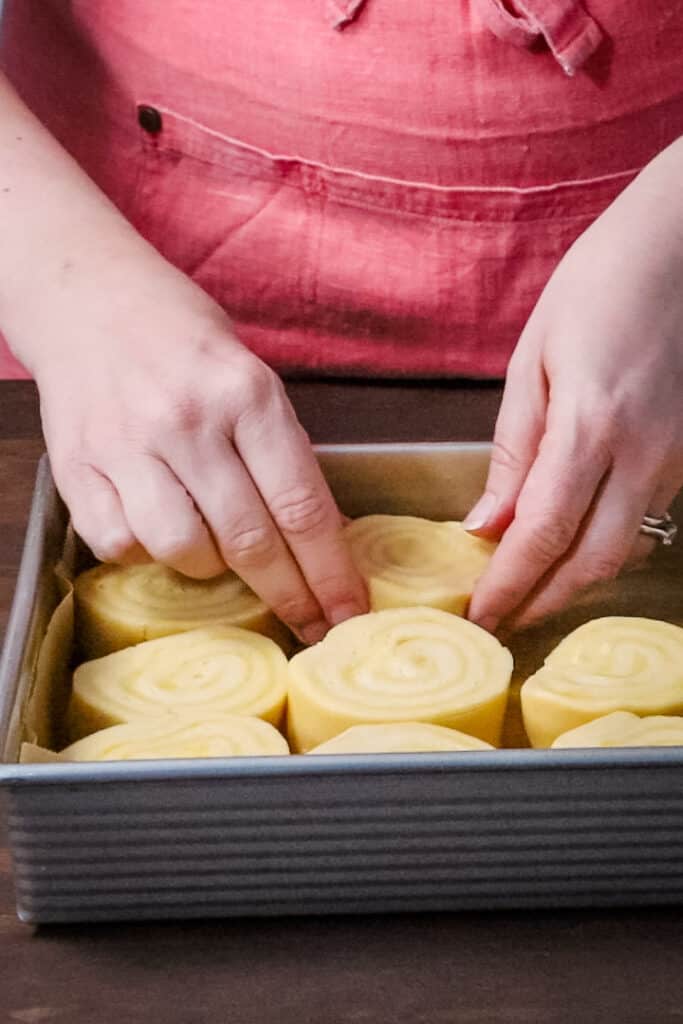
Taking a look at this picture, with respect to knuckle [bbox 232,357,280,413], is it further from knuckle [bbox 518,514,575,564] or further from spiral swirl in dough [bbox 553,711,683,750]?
spiral swirl in dough [bbox 553,711,683,750]

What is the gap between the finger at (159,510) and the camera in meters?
0.92

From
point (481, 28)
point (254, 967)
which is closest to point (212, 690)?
point (254, 967)

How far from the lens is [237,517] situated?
0.93m

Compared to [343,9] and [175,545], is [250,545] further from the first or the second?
[343,9]

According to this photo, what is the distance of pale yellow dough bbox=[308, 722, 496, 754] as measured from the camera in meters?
0.80

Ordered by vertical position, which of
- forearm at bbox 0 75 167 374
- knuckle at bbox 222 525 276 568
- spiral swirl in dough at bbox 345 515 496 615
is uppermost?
forearm at bbox 0 75 167 374

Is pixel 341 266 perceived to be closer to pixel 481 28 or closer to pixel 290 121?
pixel 290 121

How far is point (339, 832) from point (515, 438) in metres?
0.39

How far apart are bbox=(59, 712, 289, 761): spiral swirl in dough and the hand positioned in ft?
0.45

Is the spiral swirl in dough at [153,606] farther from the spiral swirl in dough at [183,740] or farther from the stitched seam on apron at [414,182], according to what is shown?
the stitched seam on apron at [414,182]

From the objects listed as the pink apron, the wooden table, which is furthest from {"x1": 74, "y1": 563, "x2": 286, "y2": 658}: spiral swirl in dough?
the pink apron

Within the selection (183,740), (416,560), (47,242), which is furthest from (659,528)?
(47,242)

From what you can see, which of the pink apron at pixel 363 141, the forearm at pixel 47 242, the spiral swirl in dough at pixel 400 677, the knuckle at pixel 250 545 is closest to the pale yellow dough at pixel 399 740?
the spiral swirl in dough at pixel 400 677

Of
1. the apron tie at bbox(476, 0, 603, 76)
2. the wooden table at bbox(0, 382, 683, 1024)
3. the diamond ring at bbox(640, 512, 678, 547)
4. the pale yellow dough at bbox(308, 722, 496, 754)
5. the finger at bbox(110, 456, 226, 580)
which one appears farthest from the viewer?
the apron tie at bbox(476, 0, 603, 76)
